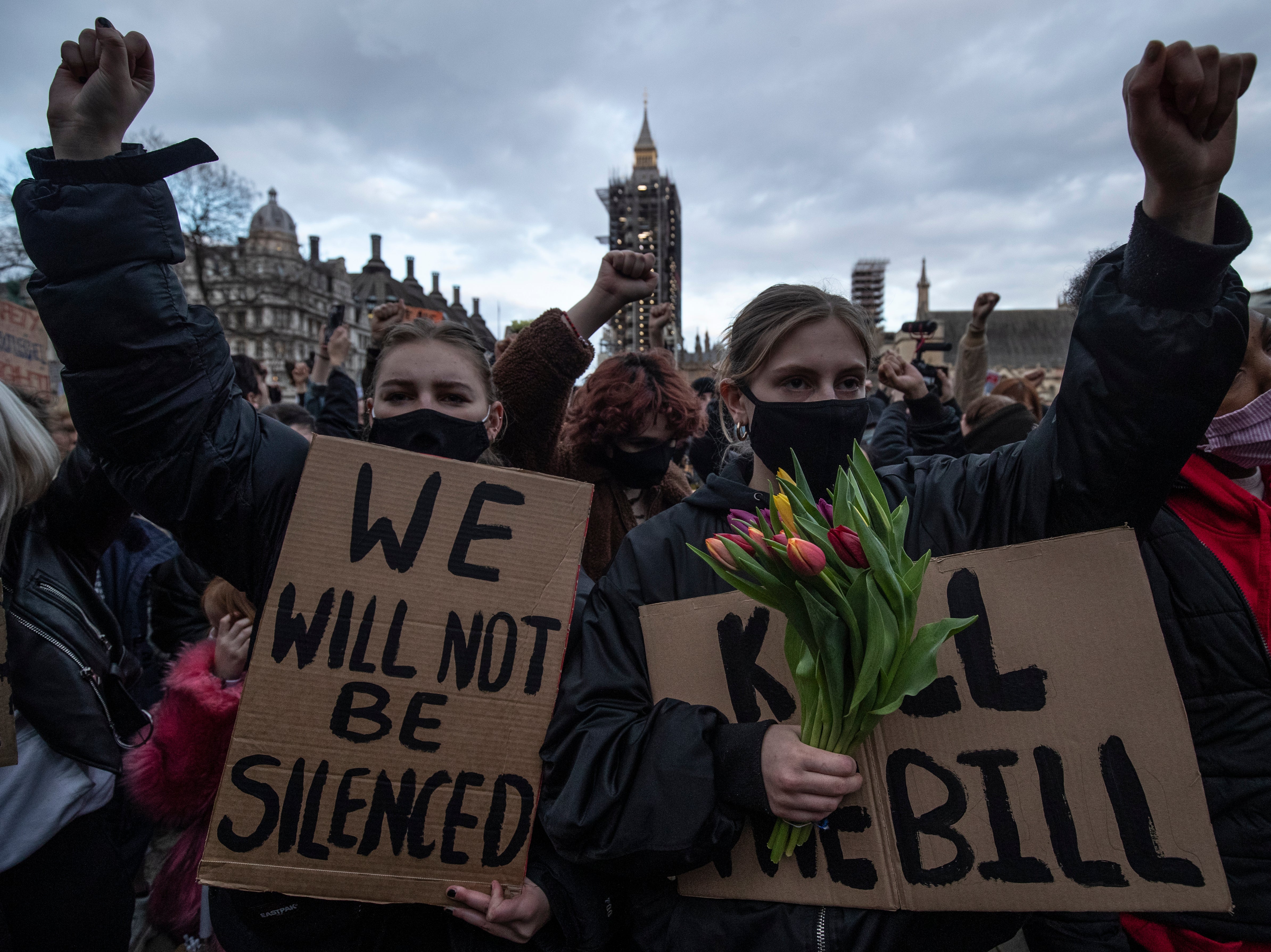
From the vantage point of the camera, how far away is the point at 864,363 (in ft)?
5.74

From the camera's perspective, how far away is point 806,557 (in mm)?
1029

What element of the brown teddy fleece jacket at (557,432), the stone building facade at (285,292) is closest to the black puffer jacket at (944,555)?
the brown teddy fleece jacket at (557,432)

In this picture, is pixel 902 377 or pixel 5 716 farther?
pixel 902 377

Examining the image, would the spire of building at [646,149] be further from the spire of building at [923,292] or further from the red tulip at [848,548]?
the red tulip at [848,548]

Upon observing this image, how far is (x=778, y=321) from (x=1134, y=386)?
0.78 metres

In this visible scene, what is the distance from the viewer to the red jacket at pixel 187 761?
188 centimetres

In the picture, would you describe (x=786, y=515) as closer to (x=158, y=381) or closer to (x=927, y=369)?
(x=158, y=381)

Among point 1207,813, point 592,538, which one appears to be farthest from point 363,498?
point 1207,813

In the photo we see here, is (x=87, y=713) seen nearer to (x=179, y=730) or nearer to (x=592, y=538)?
(x=179, y=730)

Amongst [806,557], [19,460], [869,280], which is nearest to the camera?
[806,557]

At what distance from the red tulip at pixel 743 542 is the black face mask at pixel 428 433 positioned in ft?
2.93

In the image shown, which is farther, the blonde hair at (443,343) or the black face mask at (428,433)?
the blonde hair at (443,343)

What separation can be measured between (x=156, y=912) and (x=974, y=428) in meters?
4.30

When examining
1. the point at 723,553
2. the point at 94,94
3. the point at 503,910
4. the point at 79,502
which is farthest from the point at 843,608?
the point at 79,502
